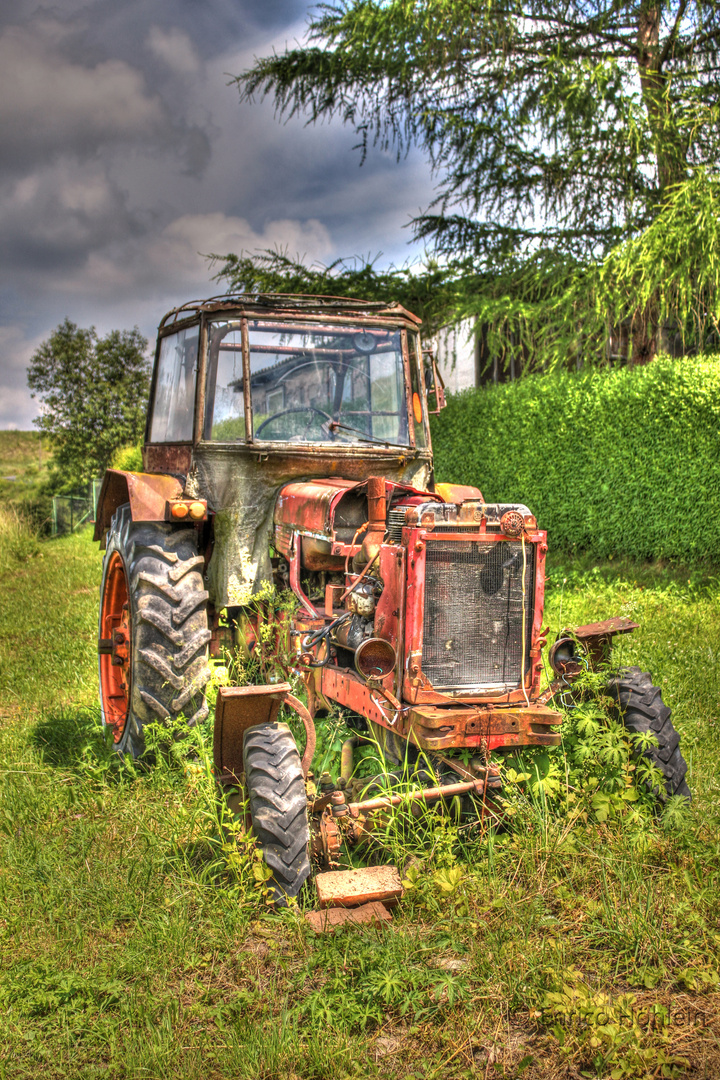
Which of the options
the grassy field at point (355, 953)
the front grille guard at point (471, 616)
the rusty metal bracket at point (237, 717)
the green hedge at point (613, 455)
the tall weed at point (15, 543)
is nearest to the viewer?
the grassy field at point (355, 953)

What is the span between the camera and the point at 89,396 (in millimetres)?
25000

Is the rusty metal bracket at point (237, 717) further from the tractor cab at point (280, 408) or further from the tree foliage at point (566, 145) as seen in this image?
the tree foliage at point (566, 145)

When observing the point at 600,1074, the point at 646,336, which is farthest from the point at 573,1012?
the point at 646,336

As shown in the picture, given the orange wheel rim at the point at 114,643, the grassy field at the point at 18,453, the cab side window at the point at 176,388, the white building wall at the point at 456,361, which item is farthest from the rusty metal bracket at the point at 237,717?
the grassy field at the point at 18,453

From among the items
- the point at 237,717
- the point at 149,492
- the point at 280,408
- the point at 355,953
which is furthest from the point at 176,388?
the point at 355,953

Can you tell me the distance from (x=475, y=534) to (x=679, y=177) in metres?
8.93

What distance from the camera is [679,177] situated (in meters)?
10.4

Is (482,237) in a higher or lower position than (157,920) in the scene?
higher

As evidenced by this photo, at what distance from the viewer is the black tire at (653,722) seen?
362 cm

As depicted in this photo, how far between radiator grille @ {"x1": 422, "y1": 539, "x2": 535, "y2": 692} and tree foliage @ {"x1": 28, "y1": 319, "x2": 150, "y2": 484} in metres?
22.5

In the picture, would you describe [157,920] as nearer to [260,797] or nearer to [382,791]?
[260,797]

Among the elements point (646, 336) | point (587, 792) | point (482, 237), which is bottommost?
point (587, 792)

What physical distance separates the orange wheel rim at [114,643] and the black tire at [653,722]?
2776 mm

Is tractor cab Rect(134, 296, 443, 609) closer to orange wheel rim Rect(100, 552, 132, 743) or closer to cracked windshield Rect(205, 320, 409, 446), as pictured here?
cracked windshield Rect(205, 320, 409, 446)
